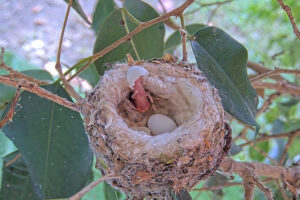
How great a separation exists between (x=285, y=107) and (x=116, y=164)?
47.2 inches

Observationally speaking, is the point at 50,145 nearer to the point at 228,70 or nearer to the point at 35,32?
the point at 228,70

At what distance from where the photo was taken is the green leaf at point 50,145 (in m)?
0.74

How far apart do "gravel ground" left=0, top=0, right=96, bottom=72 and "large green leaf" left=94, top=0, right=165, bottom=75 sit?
240cm

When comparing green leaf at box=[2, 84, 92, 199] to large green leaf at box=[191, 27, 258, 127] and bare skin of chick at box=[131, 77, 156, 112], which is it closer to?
bare skin of chick at box=[131, 77, 156, 112]

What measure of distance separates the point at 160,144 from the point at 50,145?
23 cm

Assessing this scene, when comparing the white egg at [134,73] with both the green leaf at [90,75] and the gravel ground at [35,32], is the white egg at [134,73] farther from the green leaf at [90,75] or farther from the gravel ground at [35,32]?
the gravel ground at [35,32]

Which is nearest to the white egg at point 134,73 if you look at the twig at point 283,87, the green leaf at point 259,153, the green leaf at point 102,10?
the green leaf at point 102,10

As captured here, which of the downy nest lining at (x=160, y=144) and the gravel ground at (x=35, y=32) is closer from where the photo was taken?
the downy nest lining at (x=160, y=144)

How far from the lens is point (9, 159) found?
99cm

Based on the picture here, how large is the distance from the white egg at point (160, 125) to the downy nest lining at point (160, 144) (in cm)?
9

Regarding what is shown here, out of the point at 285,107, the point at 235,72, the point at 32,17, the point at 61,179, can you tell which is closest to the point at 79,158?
the point at 61,179

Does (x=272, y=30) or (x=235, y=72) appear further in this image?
(x=272, y=30)

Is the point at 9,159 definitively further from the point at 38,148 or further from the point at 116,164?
the point at 116,164

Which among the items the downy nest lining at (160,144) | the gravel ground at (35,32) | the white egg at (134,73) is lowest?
the downy nest lining at (160,144)
